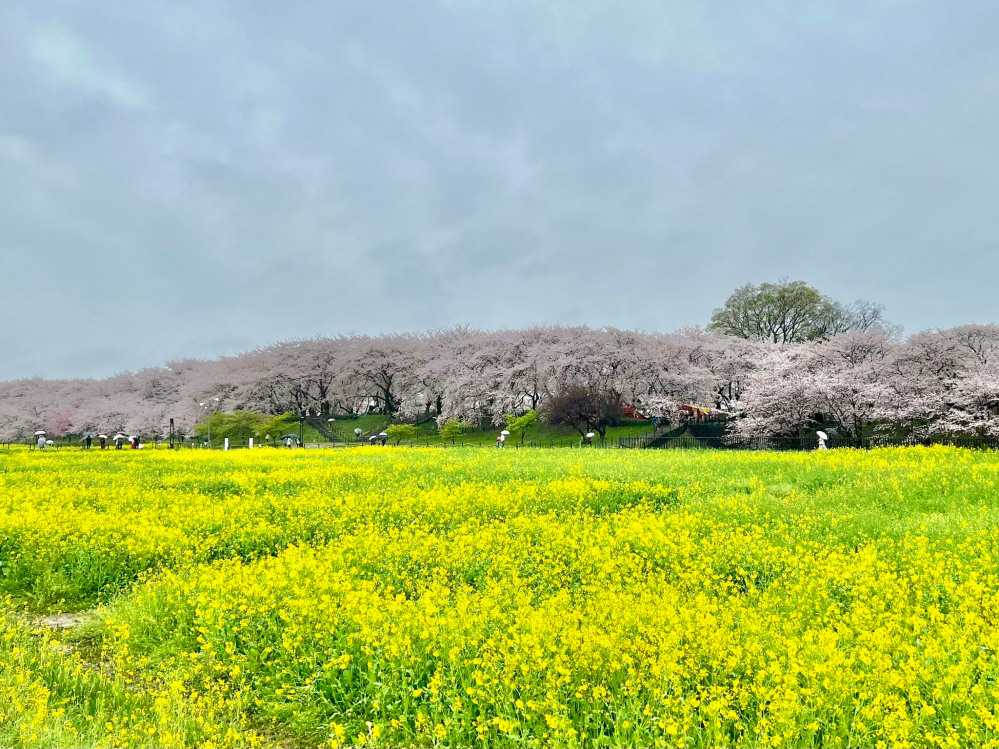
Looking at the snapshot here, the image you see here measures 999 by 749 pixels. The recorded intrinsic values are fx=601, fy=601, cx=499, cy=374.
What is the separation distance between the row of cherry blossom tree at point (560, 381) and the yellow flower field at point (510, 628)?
26.1m

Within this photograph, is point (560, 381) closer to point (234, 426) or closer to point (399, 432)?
point (399, 432)

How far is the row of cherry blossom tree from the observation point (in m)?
32.7

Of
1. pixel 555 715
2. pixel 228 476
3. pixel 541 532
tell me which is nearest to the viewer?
pixel 555 715

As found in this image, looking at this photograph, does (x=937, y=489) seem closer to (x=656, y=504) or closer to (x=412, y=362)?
(x=656, y=504)

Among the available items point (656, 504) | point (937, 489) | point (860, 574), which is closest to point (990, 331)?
point (937, 489)

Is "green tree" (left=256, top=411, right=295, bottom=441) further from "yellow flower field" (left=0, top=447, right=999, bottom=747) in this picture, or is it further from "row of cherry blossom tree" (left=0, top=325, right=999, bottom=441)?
"yellow flower field" (left=0, top=447, right=999, bottom=747)

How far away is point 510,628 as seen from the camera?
409 cm

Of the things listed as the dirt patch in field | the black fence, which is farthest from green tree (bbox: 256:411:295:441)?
A: the dirt patch in field

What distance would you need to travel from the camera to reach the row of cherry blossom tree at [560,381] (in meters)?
32.7

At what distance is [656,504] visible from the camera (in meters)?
10.5

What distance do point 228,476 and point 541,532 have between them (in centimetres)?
1005

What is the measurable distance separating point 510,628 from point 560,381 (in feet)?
149

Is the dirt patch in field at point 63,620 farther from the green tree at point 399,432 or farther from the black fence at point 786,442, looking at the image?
the green tree at point 399,432

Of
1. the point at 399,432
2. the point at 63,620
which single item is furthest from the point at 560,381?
the point at 63,620
